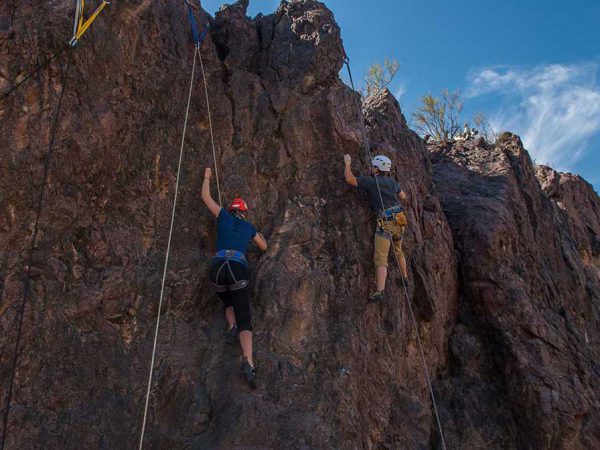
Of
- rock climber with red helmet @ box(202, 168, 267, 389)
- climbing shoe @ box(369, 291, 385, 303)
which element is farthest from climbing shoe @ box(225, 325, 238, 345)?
climbing shoe @ box(369, 291, 385, 303)

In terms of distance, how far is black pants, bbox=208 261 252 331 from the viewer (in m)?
6.29

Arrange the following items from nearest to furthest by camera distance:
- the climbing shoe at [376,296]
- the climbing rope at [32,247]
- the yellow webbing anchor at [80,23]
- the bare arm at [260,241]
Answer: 1. the climbing rope at [32,247]
2. the yellow webbing anchor at [80,23]
3. the bare arm at [260,241]
4. the climbing shoe at [376,296]

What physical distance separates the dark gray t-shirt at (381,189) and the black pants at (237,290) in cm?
250

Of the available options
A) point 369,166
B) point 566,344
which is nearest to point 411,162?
point 369,166

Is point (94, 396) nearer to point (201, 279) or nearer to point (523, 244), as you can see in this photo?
point (201, 279)

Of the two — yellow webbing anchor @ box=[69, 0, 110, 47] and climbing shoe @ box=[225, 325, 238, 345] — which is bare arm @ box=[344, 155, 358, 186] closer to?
climbing shoe @ box=[225, 325, 238, 345]

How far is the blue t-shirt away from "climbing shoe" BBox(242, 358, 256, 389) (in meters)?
1.42

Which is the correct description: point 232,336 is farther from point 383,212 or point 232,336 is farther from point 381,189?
point 381,189

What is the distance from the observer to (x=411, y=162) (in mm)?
10250

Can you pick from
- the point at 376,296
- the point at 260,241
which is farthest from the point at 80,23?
the point at 376,296

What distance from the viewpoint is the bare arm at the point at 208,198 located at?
6902 millimetres

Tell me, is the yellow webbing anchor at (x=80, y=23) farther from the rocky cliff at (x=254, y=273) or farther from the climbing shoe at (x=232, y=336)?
the climbing shoe at (x=232, y=336)

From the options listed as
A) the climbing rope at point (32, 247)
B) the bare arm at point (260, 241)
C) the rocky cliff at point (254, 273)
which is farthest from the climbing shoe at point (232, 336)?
the climbing rope at point (32, 247)

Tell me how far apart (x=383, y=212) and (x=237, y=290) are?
8.62 ft
